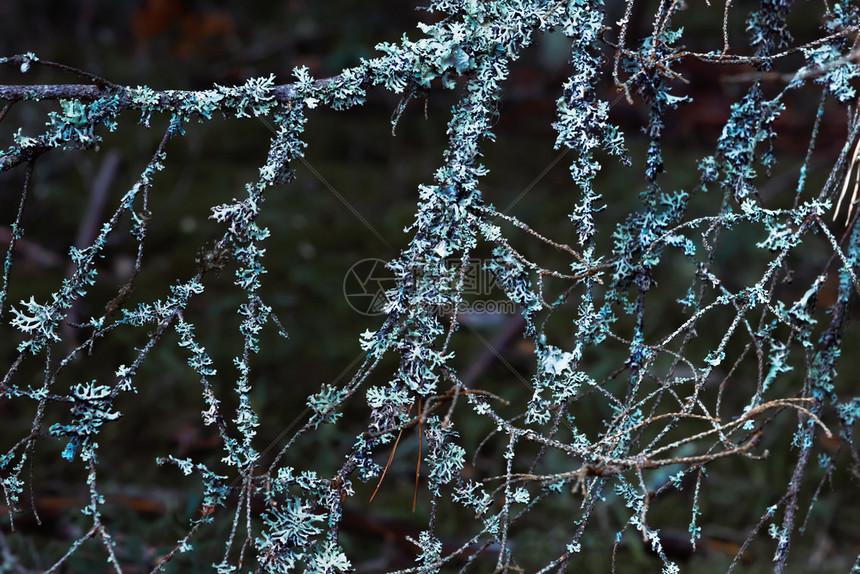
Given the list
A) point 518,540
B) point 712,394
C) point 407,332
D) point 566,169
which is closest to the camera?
point 407,332

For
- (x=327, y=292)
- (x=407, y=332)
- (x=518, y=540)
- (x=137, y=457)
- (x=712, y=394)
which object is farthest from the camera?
(x=327, y=292)

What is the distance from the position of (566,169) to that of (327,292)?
1273 mm

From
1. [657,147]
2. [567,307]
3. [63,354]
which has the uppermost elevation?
[567,307]

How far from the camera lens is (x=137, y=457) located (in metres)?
2.16

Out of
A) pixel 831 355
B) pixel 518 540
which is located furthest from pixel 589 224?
pixel 518 540

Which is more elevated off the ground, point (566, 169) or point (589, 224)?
point (566, 169)

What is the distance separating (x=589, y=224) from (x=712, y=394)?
1727mm

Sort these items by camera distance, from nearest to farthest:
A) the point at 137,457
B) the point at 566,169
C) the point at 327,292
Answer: the point at 137,457
the point at 327,292
the point at 566,169

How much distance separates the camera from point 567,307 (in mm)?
2801

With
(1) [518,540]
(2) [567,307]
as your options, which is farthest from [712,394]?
(1) [518,540]

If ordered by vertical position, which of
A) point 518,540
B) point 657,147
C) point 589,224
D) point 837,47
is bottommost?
point 518,540

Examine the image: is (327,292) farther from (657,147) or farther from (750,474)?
(657,147)

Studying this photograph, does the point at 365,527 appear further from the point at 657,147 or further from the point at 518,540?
the point at 657,147

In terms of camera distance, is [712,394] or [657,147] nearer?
[657,147]
